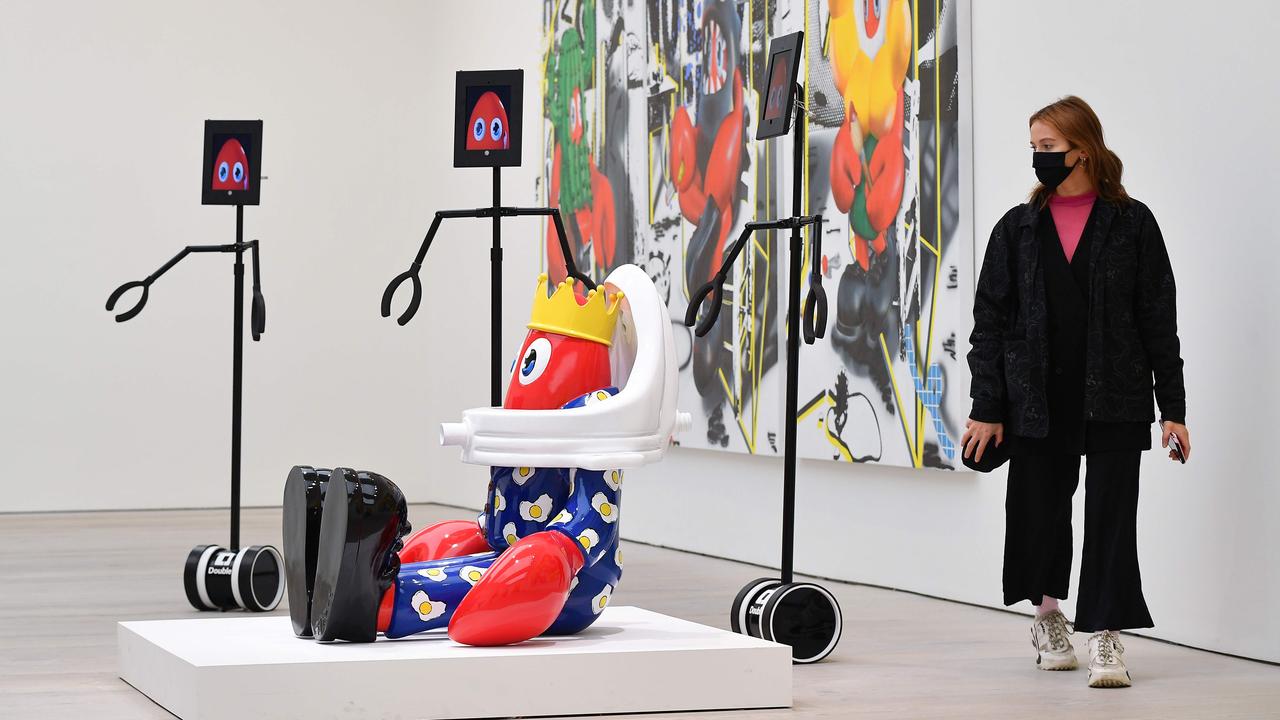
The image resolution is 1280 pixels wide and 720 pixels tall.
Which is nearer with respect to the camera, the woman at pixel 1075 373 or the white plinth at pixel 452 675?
the white plinth at pixel 452 675

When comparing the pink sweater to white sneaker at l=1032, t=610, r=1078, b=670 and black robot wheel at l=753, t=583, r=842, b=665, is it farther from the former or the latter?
black robot wheel at l=753, t=583, r=842, b=665

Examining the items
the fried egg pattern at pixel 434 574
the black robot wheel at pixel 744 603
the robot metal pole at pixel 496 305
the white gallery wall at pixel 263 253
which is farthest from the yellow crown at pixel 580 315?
the white gallery wall at pixel 263 253

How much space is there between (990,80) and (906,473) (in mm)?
1286

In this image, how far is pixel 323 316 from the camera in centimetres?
954

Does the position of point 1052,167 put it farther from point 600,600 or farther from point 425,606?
point 425,606

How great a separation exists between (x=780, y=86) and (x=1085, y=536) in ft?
4.21

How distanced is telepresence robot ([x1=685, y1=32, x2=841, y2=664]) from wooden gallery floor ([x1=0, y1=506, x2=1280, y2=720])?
3.5 inches

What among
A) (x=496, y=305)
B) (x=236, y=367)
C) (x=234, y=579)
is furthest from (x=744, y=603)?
(x=236, y=367)

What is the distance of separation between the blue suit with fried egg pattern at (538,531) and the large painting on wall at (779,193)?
74.6 inches

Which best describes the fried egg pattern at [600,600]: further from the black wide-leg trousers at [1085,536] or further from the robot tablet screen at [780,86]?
the robot tablet screen at [780,86]

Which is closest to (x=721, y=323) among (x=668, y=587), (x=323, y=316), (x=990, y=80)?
(x=668, y=587)

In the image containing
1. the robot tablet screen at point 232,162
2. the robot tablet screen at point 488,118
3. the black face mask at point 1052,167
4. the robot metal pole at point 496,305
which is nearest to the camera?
the black face mask at point 1052,167

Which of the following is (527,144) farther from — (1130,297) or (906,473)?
(1130,297)

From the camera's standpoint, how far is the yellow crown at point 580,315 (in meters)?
3.54
